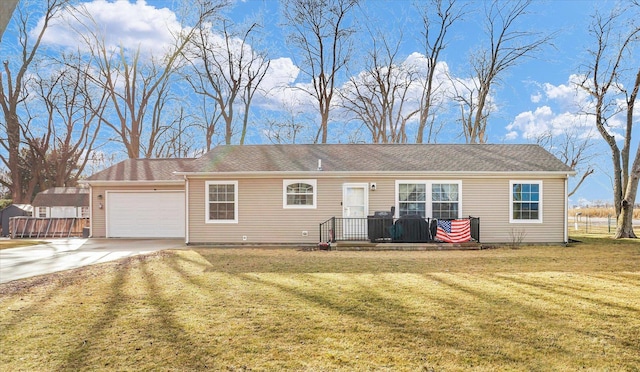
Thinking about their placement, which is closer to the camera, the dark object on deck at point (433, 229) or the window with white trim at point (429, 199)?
the dark object on deck at point (433, 229)

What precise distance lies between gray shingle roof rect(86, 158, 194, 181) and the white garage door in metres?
0.66

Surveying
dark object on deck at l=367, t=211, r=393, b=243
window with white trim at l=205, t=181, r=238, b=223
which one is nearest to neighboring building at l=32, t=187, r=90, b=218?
window with white trim at l=205, t=181, r=238, b=223

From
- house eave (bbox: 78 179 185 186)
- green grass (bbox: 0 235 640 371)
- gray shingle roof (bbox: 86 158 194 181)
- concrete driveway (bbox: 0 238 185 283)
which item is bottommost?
concrete driveway (bbox: 0 238 185 283)

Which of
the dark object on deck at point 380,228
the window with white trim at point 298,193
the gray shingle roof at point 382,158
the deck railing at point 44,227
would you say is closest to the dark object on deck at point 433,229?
Answer: the dark object on deck at point 380,228

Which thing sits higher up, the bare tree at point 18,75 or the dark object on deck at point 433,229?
the bare tree at point 18,75

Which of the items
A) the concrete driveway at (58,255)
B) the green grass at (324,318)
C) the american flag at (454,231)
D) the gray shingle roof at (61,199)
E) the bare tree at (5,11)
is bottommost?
the concrete driveway at (58,255)

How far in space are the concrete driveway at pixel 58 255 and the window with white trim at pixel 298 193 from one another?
14.4 ft

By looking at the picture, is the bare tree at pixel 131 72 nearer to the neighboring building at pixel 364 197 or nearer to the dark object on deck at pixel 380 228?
the neighboring building at pixel 364 197

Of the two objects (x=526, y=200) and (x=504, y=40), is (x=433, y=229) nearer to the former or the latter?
(x=526, y=200)

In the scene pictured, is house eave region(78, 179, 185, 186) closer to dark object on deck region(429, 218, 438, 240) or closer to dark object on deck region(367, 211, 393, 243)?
dark object on deck region(367, 211, 393, 243)

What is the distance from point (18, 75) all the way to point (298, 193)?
23.9 m

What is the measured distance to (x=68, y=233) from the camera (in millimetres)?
18016

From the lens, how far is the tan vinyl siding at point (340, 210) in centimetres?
1409

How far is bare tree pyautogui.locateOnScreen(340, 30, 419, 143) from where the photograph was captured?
94.2 feet
